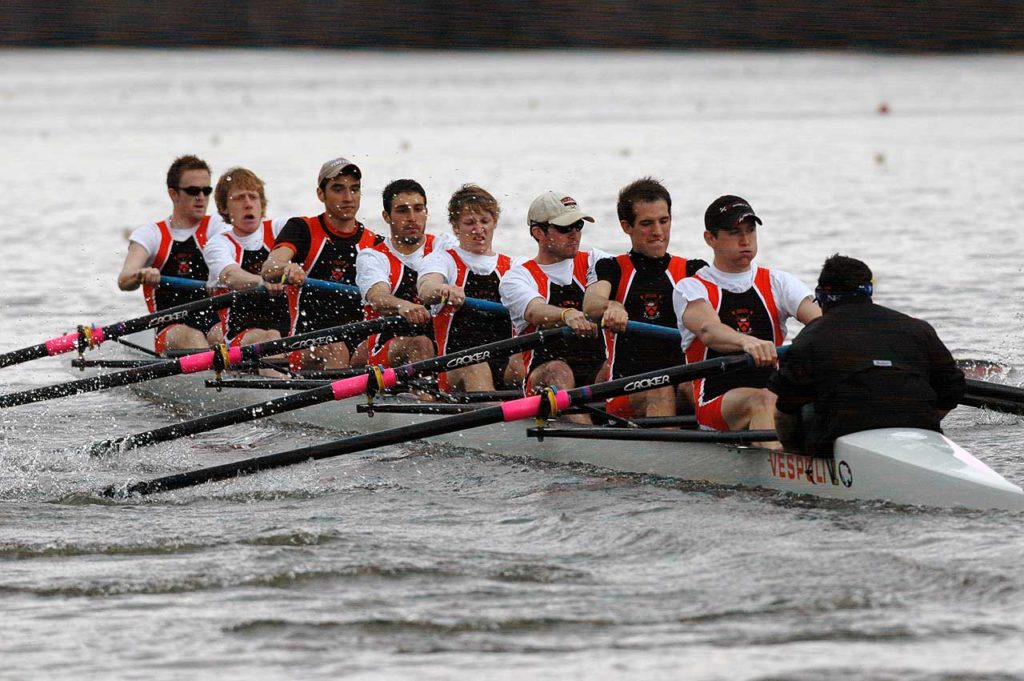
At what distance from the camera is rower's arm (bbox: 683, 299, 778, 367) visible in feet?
24.8

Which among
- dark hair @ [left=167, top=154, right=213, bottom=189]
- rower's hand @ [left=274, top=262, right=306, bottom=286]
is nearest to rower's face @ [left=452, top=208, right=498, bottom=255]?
rower's hand @ [left=274, top=262, right=306, bottom=286]

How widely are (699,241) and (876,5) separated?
1379 inches

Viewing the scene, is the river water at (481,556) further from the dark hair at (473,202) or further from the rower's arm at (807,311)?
the dark hair at (473,202)

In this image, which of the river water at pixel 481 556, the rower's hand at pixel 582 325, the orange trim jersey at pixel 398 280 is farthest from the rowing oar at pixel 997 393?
the orange trim jersey at pixel 398 280

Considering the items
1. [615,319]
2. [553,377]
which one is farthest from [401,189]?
[615,319]

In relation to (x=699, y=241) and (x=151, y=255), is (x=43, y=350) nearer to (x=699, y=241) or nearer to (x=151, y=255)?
(x=151, y=255)

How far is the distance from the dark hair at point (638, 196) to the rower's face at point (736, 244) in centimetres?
50

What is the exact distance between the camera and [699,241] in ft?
69.4

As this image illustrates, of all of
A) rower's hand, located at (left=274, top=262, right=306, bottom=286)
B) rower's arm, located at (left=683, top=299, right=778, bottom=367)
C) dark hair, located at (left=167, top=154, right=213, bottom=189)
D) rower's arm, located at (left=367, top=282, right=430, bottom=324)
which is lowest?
rower's arm, located at (left=683, top=299, right=778, bottom=367)

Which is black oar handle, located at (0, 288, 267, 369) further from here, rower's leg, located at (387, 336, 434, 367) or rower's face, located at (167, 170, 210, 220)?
rower's leg, located at (387, 336, 434, 367)

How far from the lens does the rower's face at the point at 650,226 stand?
853 cm

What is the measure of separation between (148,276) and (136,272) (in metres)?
0.11

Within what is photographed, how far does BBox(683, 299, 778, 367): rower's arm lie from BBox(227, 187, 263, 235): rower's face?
14.6ft

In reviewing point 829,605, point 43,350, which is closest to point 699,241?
point 43,350
